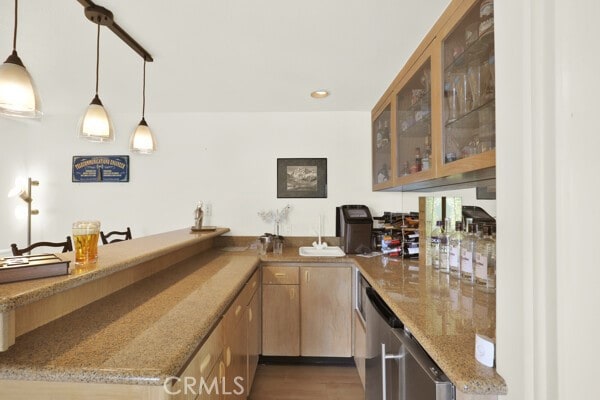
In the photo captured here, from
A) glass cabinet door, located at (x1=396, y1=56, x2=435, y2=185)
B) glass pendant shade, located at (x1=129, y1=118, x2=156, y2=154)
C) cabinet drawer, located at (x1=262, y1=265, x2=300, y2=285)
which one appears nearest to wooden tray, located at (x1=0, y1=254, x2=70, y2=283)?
glass pendant shade, located at (x1=129, y1=118, x2=156, y2=154)

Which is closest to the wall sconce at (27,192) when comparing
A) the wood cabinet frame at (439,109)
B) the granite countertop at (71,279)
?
the granite countertop at (71,279)

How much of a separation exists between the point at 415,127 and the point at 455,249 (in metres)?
0.76

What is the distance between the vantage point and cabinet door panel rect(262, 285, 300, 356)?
2279 mm

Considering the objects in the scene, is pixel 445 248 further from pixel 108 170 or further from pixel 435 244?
pixel 108 170

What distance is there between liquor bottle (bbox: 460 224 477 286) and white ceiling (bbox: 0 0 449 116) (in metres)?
1.12

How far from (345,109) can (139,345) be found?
2.54 m

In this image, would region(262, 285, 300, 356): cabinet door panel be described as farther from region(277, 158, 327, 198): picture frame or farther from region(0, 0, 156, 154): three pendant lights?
region(0, 0, 156, 154): three pendant lights

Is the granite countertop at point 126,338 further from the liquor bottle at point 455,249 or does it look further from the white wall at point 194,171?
the white wall at point 194,171

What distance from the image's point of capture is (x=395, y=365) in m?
1.14

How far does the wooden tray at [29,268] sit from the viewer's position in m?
0.89

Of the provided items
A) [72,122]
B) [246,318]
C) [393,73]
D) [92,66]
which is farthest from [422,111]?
[72,122]

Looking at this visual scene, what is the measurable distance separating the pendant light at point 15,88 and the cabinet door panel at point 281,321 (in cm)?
181

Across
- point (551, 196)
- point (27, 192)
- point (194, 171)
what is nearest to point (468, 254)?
point (551, 196)

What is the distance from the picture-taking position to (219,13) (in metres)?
1.38
